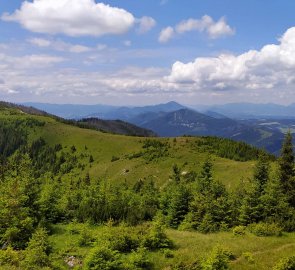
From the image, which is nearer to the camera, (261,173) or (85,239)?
(85,239)

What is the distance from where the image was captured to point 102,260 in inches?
1289

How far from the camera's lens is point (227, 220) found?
4841 centimetres

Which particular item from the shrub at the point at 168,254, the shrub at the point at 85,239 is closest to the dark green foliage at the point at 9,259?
the shrub at the point at 85,239

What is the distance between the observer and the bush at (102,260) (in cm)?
3247

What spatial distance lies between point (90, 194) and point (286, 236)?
31.7 m

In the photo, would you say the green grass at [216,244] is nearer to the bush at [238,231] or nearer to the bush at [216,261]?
the bush at [238,231]

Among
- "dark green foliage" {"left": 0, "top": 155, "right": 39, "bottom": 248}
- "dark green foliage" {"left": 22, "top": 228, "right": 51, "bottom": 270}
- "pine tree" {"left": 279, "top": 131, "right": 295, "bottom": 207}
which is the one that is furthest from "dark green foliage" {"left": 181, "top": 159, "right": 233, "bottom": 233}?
"dark green foliage" {"left": 22, "top": 228, "right": 51, "bottom": 270}

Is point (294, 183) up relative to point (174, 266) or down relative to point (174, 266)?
up

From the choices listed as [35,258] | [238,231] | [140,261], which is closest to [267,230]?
[238,231]

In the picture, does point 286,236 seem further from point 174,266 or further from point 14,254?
point 14,254

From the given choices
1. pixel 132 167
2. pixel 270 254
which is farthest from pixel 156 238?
pixel 132 167

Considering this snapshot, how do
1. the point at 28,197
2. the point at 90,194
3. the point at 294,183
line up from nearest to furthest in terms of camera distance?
the point at 28,197 < the point at 294,183 < the point at 90,194

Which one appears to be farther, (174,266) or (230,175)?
(230,175)

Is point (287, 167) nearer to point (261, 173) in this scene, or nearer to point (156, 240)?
point (261, 173)
